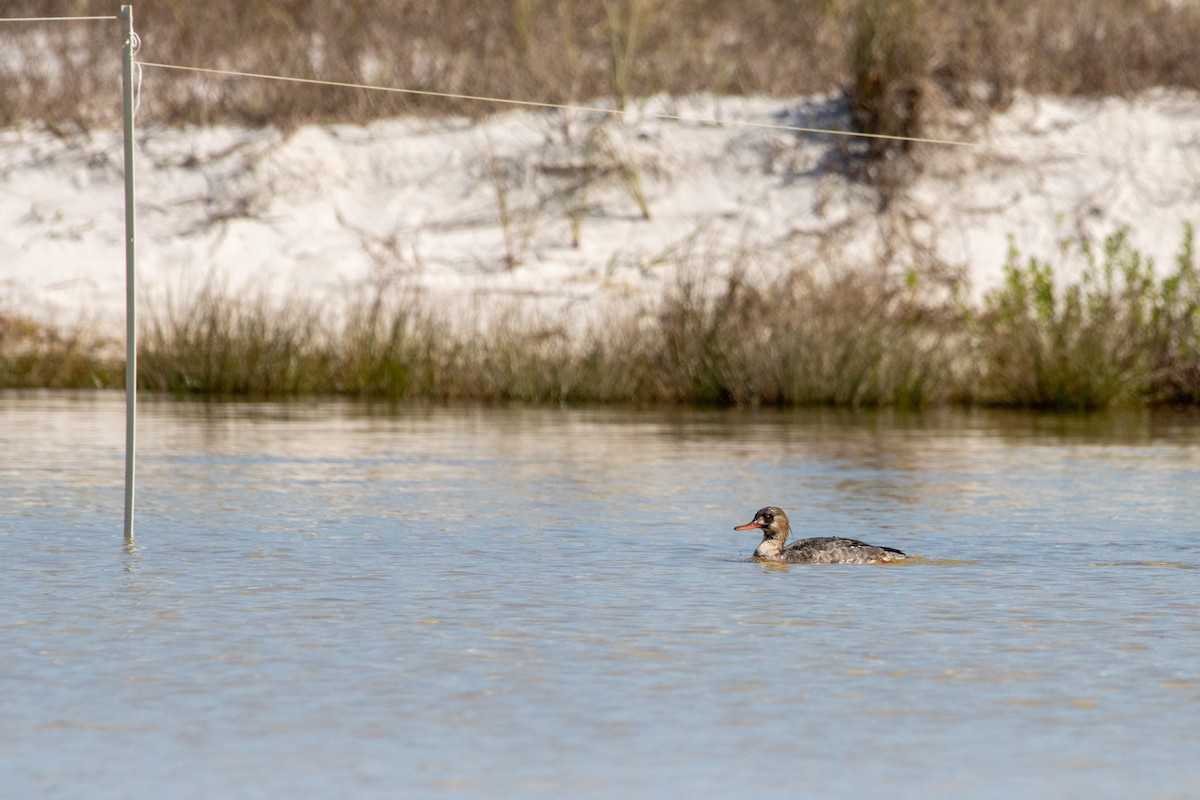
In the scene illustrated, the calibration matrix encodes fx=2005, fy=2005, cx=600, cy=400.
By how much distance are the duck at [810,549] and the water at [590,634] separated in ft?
0.30

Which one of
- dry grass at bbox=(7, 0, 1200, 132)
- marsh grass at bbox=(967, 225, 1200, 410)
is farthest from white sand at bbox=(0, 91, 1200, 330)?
marsh grass at bbox=(967, 225, 1200, 410)

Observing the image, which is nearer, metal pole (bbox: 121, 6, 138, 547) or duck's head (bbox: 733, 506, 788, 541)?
metal pole (bbox: 121, 6, 138, 547)

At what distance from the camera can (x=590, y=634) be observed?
19.9 ft

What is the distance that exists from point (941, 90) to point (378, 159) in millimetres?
7271

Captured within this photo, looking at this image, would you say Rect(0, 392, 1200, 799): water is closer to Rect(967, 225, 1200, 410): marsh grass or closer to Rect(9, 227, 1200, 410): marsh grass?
Rect(967, 225, 1200, 410): marsh grass

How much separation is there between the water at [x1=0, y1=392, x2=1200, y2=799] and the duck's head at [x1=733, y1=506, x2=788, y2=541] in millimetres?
228

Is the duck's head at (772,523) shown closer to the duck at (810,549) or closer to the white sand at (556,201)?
the duck at (810,549)

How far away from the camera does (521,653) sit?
5.73 m

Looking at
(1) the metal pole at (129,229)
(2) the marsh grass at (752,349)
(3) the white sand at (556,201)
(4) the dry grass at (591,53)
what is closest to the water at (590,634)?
(1) the metal pole at (129,229)

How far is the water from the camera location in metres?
4.41

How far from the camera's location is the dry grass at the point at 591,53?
25.5m

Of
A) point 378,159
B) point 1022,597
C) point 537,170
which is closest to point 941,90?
point 537,170

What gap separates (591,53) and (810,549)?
21259 mm

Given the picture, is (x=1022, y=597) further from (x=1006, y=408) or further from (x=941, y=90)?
(x=941, y=90)
